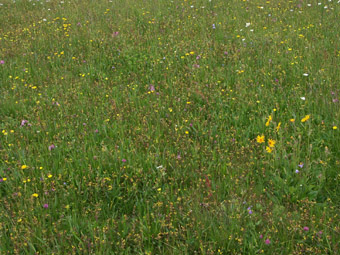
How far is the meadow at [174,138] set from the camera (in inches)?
94.1

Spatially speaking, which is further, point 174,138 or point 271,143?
point 174,138

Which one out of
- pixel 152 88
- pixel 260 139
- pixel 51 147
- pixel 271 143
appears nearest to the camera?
pixel 271 143

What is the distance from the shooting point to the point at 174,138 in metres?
3.32

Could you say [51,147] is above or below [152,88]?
below

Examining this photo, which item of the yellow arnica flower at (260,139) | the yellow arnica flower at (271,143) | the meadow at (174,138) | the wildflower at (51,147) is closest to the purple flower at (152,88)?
the meadow at (174,138)

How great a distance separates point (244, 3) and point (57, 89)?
441 centimetres

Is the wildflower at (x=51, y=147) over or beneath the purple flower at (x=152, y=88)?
beneath

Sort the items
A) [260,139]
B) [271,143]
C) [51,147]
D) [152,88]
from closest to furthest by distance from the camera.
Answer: [271,143] < [260,139] < [51,147] < [152,88]

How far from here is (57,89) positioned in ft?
14.3

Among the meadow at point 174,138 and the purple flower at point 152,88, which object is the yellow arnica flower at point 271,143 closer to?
the meadow at point 174,138

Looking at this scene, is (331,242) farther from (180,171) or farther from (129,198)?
(129,198)

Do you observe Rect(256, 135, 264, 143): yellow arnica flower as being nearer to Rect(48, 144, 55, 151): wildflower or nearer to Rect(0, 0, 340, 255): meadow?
Rect(0, 0, 340, 255): meadow

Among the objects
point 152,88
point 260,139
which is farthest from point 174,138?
point 152,88

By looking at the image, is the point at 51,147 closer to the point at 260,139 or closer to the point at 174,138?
the point at 174,138
